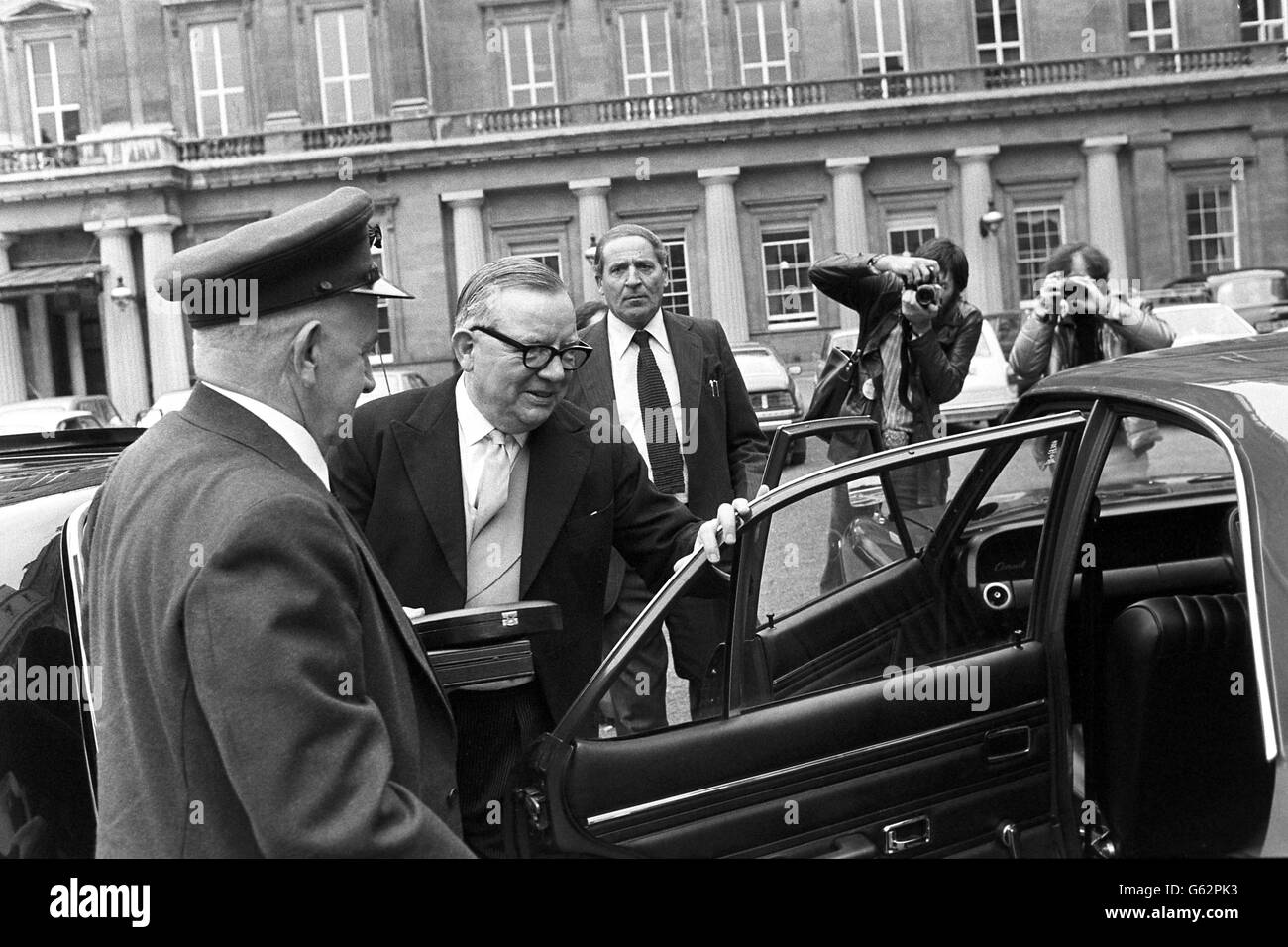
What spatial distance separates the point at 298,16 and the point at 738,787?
3398cm

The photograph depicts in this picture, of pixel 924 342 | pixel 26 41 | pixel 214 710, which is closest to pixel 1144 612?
pixel 214 710

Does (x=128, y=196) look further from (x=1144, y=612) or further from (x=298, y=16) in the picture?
(x=1144, y=612)

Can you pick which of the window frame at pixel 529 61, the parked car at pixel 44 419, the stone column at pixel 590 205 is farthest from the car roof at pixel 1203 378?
the window frame at pixel 529 61

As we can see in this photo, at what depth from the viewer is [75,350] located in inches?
1318

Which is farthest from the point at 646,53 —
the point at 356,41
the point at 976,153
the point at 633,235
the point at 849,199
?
the point at 633,235

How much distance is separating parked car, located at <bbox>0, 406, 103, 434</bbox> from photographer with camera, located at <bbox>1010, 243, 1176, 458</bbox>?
12.5 metres

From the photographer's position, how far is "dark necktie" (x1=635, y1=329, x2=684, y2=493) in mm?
4715

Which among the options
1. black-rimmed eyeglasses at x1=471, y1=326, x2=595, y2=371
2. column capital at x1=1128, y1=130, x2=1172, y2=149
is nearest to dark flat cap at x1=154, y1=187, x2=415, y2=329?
black-rimmed eyeglasses at x1=471, y1=326, x2=595, y2=371

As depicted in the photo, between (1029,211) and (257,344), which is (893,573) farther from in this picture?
(1029,211)

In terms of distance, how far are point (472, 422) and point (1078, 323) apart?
11.5ft

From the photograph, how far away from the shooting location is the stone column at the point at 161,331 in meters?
31.4

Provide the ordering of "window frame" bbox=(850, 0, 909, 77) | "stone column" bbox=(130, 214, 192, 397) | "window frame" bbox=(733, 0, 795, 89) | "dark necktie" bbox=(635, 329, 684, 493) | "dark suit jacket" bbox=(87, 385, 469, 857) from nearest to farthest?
"dark suit jacket" bbox=(87, 385, 469, 857) < "dark necktie" bbox=(635, 329, 684, 493) < "stone column" bbox=(130, 214, 192, 397) < "window frame" bbox=(850, 0, 909, 77) < "window frame" bbox=(733, 0, 795, 89)

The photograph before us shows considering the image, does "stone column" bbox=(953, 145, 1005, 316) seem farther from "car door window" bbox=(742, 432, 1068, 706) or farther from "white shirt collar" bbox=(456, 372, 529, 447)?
"white shirt collar" bbox=(456, 372, 529, 447)

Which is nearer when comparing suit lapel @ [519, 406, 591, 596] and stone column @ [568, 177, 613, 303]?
suit lapel @ [519, 406, 591, 596]
